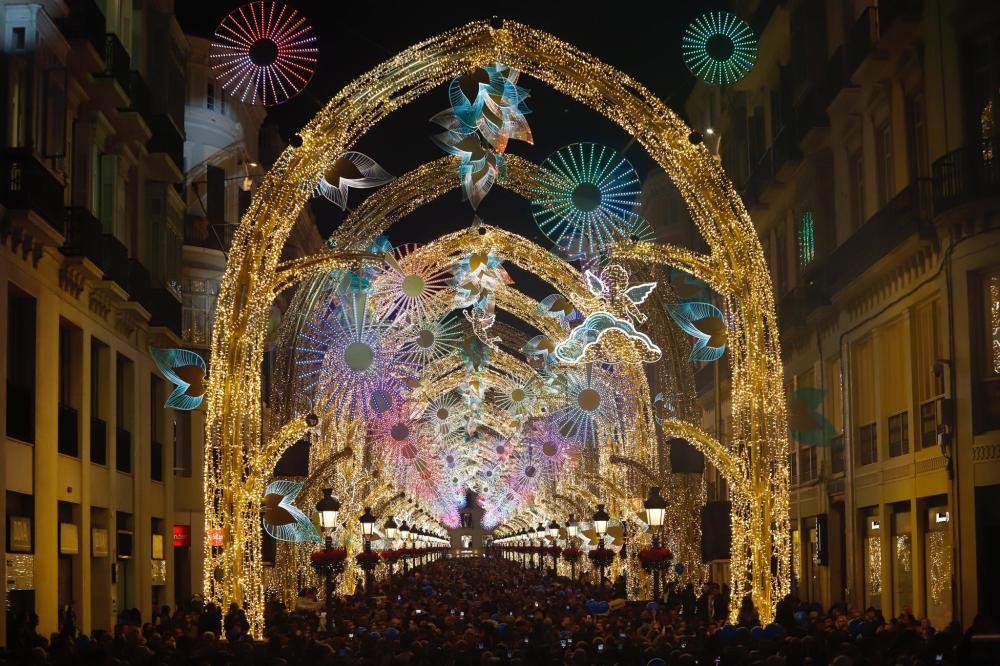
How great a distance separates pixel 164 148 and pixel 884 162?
682 inches

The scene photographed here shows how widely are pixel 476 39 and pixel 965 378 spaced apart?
10110 millimetres

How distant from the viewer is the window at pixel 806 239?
133 ft

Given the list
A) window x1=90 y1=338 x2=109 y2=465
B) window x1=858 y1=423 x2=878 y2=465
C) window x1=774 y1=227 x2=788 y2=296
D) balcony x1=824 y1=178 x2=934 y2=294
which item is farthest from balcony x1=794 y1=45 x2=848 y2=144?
window x1=90 y1=338 x2=109 y2=465

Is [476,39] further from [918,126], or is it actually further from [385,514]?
[385,514]

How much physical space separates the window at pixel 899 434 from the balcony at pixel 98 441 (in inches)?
670

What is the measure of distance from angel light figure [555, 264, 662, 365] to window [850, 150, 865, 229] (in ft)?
16.8

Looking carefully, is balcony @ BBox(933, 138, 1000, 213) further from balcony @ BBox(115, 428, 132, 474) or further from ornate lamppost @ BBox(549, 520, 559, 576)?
ornate lamppost @ BBox(549, 520, 559, 576)

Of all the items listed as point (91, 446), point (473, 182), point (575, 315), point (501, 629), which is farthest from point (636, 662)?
point (575, 315)

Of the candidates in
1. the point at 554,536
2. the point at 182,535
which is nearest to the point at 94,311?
the point at 182,535

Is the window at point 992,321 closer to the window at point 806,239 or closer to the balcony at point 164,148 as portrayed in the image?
the window at point 806,239

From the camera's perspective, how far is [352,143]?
24453 millimetres

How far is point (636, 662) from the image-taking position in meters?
20.2

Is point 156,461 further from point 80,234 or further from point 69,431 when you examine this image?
point 80,234

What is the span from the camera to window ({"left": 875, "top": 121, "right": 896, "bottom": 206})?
107 ft
